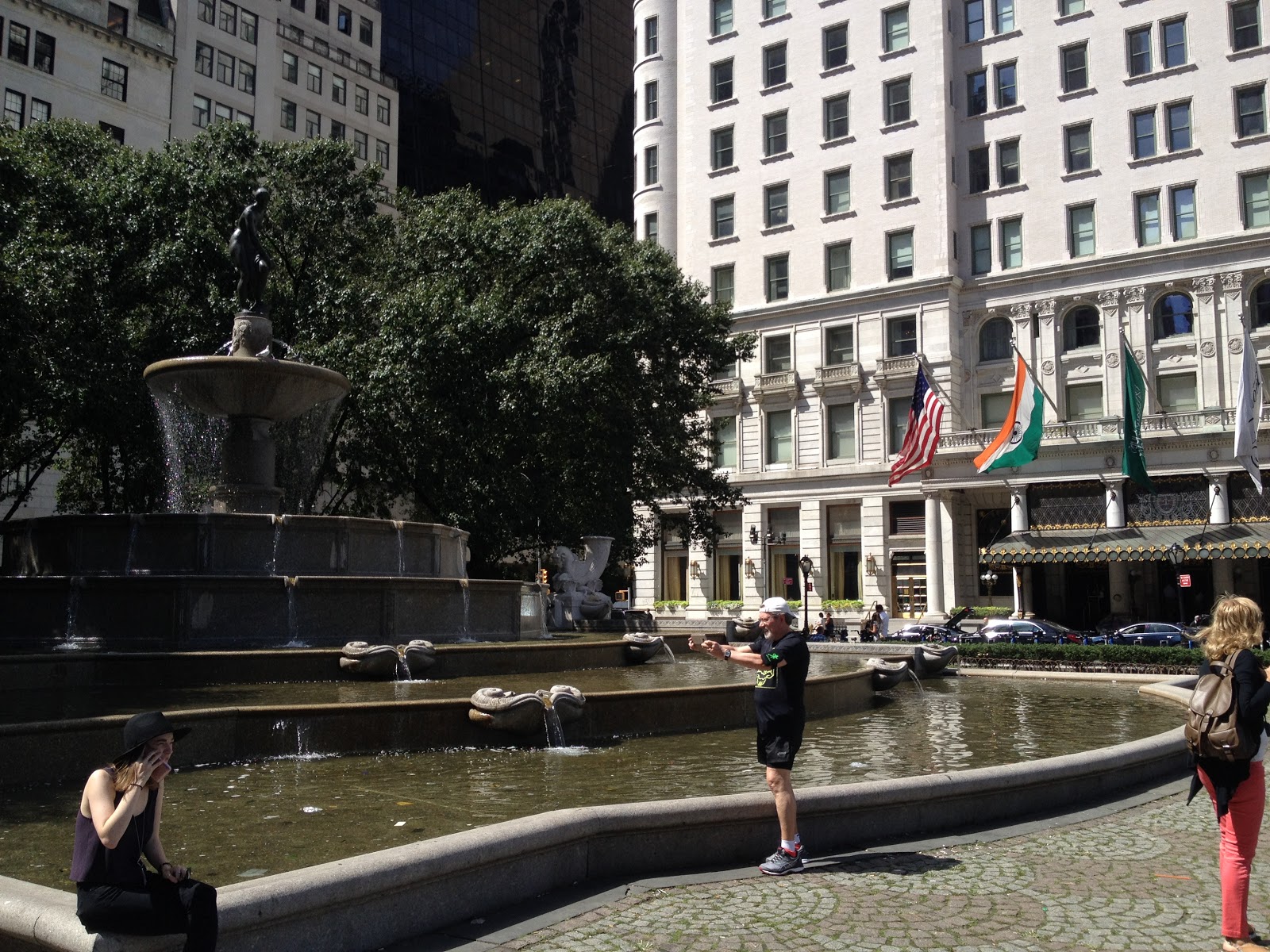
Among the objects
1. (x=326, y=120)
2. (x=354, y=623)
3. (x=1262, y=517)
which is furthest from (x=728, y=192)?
(x=354, y=623)

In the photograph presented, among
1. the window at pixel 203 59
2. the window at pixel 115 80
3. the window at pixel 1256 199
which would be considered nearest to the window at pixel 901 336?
the window at pixel 1256 199

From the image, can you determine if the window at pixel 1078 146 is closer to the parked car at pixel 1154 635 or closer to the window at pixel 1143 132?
the window at pixel 1143 132

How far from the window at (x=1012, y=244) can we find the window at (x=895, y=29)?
34.6 ft

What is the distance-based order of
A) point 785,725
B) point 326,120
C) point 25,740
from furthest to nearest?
point 326,120
point 25,740
point 785,725

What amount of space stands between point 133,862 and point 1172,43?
54.6 m

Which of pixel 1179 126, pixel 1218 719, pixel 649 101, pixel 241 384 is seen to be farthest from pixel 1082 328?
pixel 1218 719

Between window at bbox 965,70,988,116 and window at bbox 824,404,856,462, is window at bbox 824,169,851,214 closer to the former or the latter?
window at bbox 965,70,988,116

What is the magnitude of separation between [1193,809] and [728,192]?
52.8 meters

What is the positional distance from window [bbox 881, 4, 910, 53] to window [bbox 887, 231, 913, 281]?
30.7 feet

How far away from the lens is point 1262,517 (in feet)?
144

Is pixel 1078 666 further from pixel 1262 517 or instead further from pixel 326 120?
pixel 326 120

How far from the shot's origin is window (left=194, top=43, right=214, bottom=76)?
189 feet

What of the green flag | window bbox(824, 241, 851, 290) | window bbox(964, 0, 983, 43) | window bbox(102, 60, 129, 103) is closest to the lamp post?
the green flag

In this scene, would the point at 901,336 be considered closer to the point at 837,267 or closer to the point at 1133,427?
the point at 837,267
